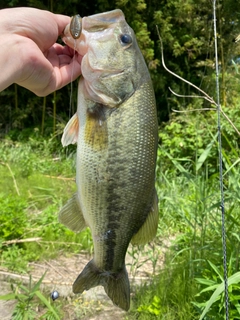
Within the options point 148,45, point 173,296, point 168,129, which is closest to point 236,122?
point 168,129

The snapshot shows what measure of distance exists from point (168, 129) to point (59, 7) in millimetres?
2727

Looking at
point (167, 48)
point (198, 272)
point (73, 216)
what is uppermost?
point (73, 216)

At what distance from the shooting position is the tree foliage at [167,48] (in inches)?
261

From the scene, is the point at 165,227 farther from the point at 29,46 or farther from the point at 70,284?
the point at 29,46

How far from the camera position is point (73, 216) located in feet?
6.21

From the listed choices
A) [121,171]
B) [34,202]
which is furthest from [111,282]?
[34,202]

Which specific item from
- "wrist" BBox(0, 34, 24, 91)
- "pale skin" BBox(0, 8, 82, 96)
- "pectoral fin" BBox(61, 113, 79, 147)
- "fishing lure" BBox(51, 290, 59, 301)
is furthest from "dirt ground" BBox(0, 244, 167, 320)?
"wrist" BBox(0, 34, 24, 91)

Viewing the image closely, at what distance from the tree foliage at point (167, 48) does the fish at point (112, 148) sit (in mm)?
4847

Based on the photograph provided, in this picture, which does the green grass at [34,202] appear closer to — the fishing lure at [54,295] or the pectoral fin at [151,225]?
the fishing lure at [54,295]

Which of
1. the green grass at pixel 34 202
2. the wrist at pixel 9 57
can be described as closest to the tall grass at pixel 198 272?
the green grass at pixel 34 202

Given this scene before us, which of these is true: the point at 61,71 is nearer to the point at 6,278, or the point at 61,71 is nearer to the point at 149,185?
the point at 149,185

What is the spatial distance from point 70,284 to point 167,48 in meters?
5.23

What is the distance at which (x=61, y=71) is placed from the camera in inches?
84.3

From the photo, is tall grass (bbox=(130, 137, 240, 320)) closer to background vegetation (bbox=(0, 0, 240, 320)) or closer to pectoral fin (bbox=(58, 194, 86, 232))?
background vegetation (bbox=(0, 0, 240, 320))
